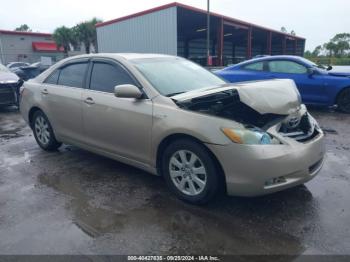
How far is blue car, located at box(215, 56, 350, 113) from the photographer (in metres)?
7.74

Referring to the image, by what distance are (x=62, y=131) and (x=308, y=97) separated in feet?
20.0

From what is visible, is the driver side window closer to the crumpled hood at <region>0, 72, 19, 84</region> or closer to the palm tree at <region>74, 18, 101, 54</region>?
the crumpled hood at <region>0, 72, 19, 84</region>

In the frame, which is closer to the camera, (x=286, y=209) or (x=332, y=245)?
(x=332, y=245)

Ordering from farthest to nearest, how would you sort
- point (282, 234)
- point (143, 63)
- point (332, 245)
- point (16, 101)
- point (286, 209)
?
point (16, 101)
point (143, 63)
point (286, 209)
point (282, 234)
point (332, 245)

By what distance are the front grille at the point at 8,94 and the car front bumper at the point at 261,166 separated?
830 centimetres

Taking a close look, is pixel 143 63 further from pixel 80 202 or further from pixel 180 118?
pixel 80 202

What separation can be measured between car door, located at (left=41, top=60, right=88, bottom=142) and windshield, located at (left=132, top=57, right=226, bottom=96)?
1.02m

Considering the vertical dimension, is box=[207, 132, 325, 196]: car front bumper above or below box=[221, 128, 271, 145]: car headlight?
below

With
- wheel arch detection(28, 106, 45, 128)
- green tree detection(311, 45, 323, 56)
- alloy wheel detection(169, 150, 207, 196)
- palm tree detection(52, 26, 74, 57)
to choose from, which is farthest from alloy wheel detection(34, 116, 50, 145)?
green tree detection(311, 45, 323, 56)

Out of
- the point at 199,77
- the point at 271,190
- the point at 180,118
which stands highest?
the point at 199,77

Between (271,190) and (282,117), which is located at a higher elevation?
(282,117)

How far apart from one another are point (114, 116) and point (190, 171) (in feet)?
4.02

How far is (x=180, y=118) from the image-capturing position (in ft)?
10.5

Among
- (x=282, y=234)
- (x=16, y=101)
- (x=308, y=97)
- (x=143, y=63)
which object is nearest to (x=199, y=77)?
(x=143, y=63)
